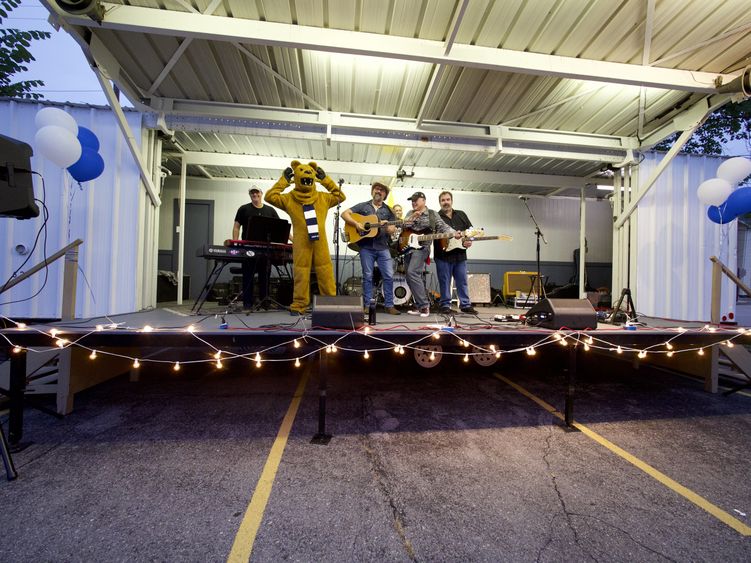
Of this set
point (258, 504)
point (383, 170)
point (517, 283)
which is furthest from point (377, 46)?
point (517, 283)

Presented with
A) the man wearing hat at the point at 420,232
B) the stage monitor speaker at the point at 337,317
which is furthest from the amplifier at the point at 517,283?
the stage monitor speaker at the point at 337,317

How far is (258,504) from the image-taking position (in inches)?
74.0

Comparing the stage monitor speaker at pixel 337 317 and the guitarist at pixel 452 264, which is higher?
the guitarist at pixel 452 264

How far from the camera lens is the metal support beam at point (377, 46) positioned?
3359 mm

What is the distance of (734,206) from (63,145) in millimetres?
8594

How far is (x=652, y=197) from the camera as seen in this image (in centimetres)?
586

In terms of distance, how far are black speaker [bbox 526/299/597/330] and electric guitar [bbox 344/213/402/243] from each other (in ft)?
7.33

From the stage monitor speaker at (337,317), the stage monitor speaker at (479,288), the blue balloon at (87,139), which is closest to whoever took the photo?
the stage monitor speaker at (337,317)

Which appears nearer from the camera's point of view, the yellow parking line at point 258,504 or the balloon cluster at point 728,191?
the yellow parking line at point 258,504

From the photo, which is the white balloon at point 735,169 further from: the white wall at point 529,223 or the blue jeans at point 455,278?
the white wall at point 529,223

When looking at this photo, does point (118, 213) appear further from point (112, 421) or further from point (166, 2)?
point (112, 421)

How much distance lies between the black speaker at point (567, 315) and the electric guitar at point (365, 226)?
2.23 meters

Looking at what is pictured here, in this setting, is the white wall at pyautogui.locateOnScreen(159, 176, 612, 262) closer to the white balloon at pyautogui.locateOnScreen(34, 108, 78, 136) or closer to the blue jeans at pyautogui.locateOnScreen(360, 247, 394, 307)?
the blue jeans at pyautogui.locateOnScreen(360, 247, 394, 307)

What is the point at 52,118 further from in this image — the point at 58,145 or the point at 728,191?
the point at 728,191
